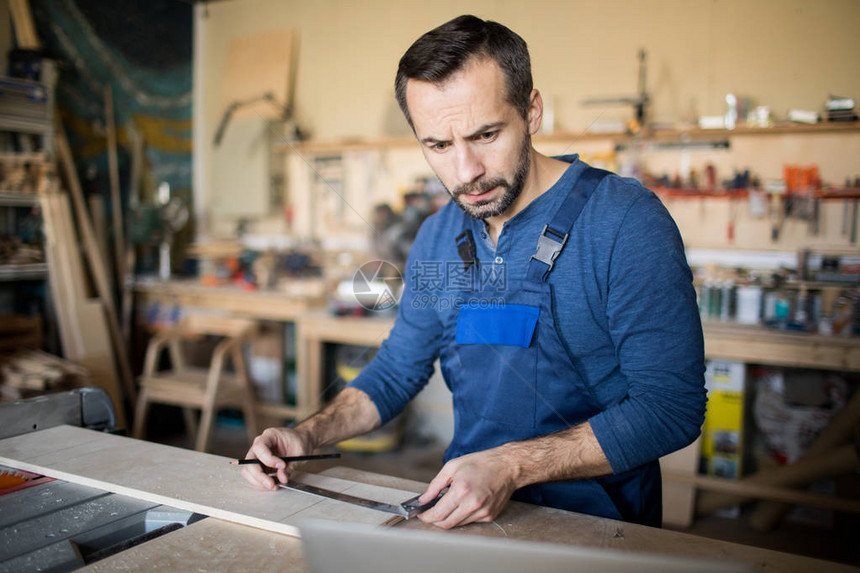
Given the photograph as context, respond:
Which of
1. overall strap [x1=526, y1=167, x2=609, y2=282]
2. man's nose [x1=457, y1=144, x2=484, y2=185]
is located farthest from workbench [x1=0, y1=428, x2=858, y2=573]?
man's nose [x1=457, y1=144, x2=484, y2=185]

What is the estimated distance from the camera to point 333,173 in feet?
13.9

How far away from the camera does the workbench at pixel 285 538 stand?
82 centimetres

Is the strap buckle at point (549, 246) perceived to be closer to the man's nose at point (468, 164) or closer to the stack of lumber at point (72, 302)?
the man's nose at point (468, 164)

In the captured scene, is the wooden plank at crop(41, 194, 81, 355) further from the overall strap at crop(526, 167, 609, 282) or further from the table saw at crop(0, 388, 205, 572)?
the overall strap at crop(526, 167, 609, 282)

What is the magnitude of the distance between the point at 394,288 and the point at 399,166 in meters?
2.31

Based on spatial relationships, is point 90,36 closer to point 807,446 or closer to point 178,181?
point 178,181

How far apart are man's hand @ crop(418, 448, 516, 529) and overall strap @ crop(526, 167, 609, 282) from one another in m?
0.37

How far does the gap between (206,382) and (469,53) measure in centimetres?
279

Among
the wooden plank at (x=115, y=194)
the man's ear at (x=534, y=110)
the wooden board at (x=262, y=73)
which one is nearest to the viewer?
the man's ear at (x=534, y=110)

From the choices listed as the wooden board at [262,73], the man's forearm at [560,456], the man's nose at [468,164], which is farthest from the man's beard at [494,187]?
the wooden board at [262,73]

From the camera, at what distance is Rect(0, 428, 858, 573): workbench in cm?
82

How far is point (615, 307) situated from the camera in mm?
1087

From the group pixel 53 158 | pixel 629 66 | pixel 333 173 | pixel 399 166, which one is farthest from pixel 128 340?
pixel 629 66

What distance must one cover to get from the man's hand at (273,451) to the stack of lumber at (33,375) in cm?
223
